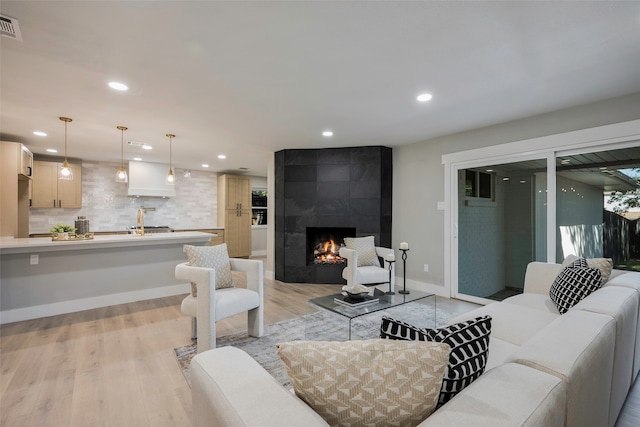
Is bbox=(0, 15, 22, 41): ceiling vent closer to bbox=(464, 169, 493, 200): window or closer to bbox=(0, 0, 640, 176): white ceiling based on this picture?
bbox=(0, 0, 640, 176): white ceiling

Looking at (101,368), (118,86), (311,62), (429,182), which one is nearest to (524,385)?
(311,62)

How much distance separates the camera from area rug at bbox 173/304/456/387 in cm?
241

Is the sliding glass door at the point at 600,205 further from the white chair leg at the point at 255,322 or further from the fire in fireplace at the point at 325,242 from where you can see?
the white chair leg at the point at 255,322

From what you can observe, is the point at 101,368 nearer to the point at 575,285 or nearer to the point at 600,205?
the point at 575,285

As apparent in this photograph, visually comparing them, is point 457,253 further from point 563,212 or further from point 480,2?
point 480,2

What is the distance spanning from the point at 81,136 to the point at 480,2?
524 cm

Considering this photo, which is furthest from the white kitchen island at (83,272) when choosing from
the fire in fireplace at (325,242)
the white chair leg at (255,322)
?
the white chair leg at (255,322)

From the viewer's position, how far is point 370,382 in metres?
0.73

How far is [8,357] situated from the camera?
2.47m

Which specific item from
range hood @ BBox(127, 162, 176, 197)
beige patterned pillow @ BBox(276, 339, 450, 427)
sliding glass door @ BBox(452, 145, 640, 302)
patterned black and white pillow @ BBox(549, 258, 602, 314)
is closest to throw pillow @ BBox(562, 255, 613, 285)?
patterned black and white pillow @ BBox(549, 258, 602, 314)

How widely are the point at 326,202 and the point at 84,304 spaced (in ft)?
11.9

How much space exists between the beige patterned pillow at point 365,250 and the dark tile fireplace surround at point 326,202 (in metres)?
0.51

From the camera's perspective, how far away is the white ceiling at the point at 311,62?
1.72 m

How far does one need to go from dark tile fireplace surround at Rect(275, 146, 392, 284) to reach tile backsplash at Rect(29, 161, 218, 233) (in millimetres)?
3362
